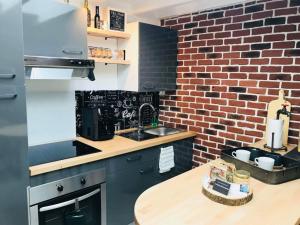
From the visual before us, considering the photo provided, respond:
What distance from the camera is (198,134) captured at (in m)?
2.78

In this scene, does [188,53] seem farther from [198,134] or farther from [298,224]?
[298,224]

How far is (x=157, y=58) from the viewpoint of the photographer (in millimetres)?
2674

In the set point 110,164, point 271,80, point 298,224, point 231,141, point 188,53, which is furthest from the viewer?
point 188,53

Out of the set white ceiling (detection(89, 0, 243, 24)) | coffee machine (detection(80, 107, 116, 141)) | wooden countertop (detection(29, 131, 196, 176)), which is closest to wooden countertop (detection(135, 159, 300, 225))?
wooden countertop (detection(29, 131, 196, 176))

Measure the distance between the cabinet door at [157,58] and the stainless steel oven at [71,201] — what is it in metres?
1.10

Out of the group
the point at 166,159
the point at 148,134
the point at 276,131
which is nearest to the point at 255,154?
the point at 276,131

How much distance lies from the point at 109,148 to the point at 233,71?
1.40 m

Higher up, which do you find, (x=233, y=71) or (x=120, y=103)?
(x=233, y=71)

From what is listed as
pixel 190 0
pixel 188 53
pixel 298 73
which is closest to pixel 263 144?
pixel 298 73

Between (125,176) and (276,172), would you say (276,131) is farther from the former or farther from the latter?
(125,176)

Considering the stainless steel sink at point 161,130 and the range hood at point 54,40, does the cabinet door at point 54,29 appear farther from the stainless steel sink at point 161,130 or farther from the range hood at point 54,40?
the stainless steel sink at point 161,130

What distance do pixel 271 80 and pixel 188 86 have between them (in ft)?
2.93

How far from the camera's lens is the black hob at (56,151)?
181cm

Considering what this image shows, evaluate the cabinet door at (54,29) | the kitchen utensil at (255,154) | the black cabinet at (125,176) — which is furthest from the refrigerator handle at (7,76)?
the kitchen utensil at (255,154)
